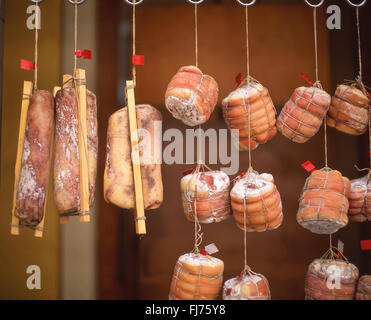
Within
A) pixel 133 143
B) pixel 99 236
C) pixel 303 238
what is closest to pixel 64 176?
pixel 133 143

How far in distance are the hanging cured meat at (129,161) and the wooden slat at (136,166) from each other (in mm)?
42

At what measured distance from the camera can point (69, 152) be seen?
2.73 m

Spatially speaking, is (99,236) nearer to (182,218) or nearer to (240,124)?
(182,218)

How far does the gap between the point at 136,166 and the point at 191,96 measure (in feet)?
1.64

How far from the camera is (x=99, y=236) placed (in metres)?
3.93

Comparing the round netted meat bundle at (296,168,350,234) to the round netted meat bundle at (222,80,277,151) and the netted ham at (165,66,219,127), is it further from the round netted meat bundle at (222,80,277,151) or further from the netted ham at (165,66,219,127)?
the netted ham at (165,66,219,127)

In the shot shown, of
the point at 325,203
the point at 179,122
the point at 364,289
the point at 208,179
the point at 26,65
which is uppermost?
the point at 26,65

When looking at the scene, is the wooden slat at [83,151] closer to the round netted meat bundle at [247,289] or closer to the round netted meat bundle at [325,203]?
the round netted meat bundle at [247,289]

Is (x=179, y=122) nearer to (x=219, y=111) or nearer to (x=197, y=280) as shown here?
(x=219, y=111)

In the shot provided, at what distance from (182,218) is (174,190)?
23 centimetres

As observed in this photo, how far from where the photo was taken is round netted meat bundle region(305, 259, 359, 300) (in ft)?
9.47

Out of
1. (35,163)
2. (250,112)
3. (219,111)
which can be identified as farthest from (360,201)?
(35,163)

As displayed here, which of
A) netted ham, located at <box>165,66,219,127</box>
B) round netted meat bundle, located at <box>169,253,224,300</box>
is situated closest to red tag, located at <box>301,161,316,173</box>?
netted ham, located at <box>165,66,219,127</box>

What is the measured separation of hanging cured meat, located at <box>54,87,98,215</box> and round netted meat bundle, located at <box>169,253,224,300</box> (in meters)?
0.67
